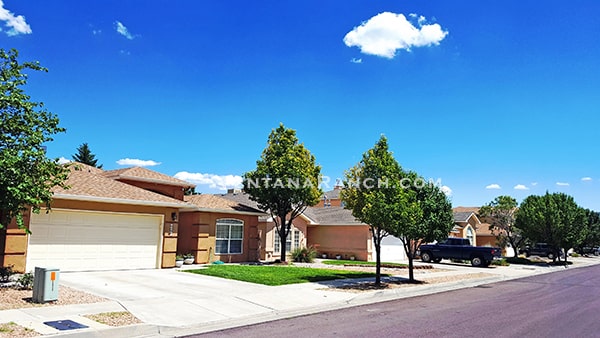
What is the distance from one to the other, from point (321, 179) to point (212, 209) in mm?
7136

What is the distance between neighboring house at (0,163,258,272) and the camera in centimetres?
1638

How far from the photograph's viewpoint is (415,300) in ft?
47.4

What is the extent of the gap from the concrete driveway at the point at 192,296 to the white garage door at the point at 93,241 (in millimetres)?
728

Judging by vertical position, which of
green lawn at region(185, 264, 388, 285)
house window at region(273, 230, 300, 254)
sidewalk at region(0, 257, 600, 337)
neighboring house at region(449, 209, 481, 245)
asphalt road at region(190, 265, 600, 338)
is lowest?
asphalt road at region(190, 265, 600, 338)

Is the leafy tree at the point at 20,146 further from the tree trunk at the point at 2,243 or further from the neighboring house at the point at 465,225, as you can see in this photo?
the neighboring house at the point at 465,225

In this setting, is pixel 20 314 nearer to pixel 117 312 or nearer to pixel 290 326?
pixel 117 312

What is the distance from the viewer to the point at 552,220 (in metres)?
35.6

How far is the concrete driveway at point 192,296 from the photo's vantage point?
10.5 metres

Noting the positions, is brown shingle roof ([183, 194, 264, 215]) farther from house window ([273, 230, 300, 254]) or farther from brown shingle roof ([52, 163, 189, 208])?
brown shingle roof ([52, 163, 189, 208])

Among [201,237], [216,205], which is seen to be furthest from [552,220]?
[201,237]

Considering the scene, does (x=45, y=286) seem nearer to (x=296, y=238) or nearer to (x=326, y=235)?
(x=296, y=238)

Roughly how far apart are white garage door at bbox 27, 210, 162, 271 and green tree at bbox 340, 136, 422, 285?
28.7ft

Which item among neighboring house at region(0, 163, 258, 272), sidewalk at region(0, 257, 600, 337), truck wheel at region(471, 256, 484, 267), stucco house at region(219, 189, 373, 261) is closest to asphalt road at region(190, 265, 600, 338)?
sidewalk at region(0, 257, 600, 337)

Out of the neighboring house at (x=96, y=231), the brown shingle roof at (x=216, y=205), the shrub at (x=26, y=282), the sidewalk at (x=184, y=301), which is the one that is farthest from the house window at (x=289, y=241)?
the shrub at (x=26, y=282)
